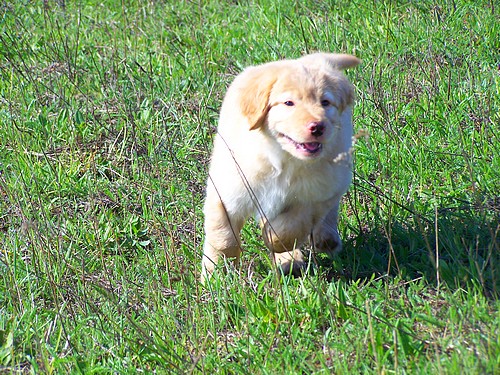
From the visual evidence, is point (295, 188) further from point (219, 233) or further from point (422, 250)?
point (422, 250)

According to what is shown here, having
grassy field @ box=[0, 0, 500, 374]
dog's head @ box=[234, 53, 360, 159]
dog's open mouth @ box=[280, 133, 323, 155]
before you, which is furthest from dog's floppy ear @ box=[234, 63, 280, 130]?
grassy field @ box=[0, 0, 500, 374]

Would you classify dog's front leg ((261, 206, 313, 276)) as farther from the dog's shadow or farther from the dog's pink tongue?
the dog's pink tongue

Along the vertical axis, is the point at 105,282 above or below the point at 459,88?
below

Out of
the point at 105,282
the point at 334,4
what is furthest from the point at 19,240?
the point at 334,4

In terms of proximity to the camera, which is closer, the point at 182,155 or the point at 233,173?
the point at 233,173

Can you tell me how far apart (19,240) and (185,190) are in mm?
888

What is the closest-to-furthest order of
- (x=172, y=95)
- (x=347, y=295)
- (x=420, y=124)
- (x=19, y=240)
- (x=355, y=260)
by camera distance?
(x=347, y=295), (x=355, y=260), (x=19, y=240), (x=420, y=124), (x=172, y=95)

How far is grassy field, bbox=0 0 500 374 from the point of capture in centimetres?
320

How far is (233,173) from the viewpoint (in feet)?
11.8

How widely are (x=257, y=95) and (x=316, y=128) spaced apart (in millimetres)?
321

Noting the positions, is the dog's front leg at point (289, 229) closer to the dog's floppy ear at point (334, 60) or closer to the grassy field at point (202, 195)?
the grassy field at point (202, 195)

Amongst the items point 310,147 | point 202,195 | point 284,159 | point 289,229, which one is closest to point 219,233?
point 289,229

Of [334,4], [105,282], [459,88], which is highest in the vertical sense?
[334,4]

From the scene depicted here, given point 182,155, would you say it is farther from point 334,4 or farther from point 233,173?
point 334,4
